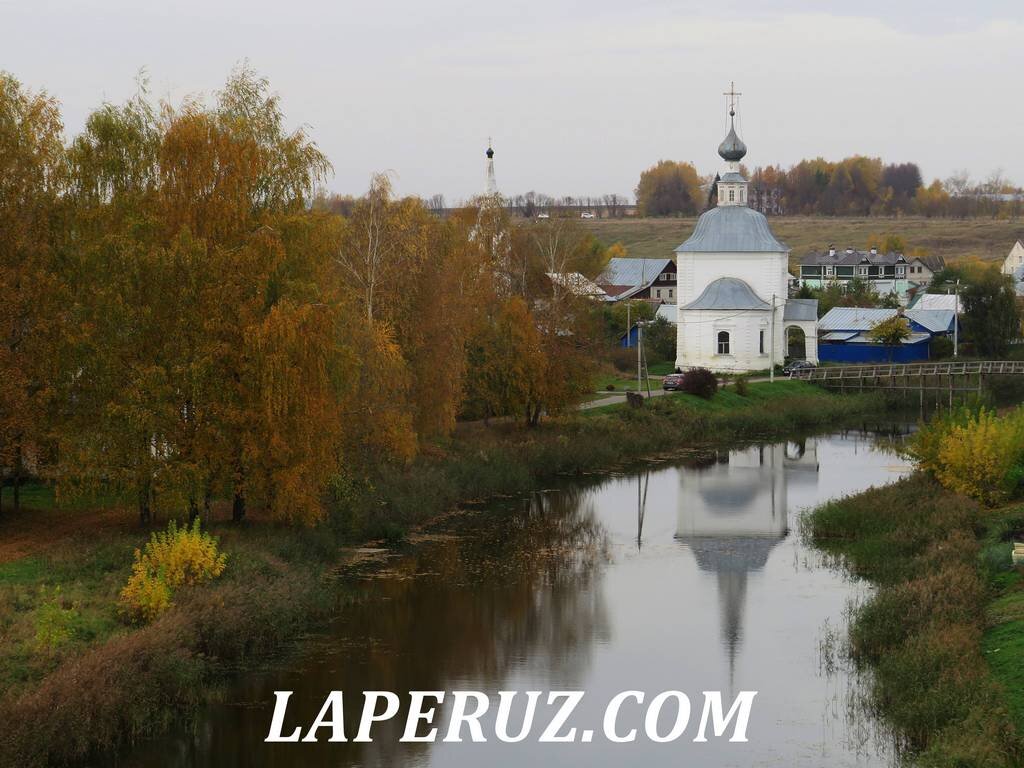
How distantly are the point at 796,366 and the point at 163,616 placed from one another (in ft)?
130

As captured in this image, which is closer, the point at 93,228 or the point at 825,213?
the point at 93,228

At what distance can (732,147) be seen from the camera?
187ft

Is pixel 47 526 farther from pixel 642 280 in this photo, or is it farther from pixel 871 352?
pixel 642 280

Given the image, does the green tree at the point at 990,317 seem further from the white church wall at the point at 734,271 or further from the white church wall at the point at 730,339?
the white church wall at the point at 730,339

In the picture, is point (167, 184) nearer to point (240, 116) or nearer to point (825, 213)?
point (240, 116)

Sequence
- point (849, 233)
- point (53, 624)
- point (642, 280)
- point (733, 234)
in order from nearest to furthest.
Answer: point (53, 624) < point (733, 234) < point (642, 280) < point (849, 233)

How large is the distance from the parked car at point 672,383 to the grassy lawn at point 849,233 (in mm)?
53845

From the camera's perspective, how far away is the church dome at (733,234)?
55531mm

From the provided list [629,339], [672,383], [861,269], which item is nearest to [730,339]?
[629,339]

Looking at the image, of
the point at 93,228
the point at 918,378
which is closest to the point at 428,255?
the point at 93,228

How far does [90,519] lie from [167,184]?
5.70m

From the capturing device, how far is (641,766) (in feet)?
51.0

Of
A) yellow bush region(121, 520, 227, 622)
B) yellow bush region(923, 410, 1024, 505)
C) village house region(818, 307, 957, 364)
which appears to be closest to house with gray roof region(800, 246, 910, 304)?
village house region(818, 307, 957, 364)

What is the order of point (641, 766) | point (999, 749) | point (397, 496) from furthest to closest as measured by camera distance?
point (397, 496)
point (641, 766)
point (999, 749)
